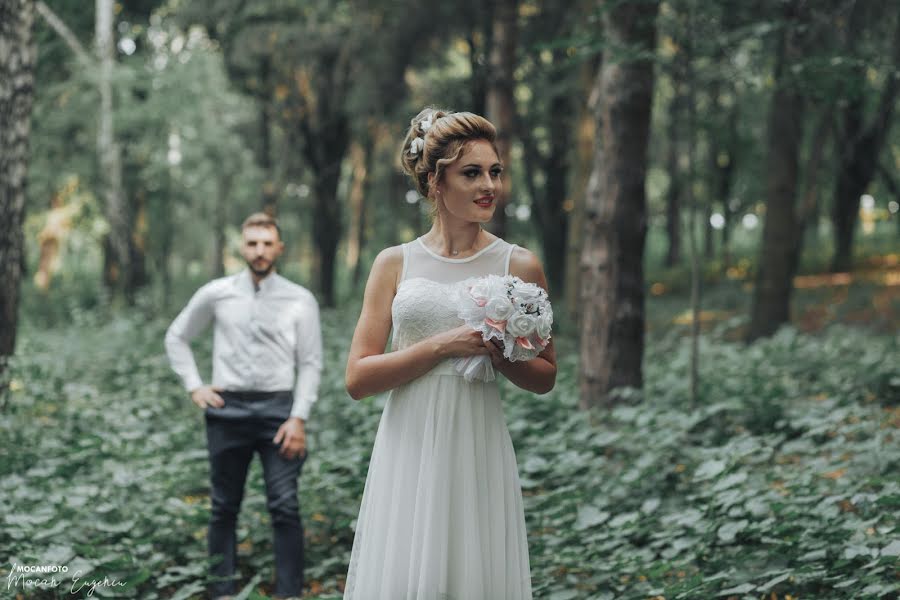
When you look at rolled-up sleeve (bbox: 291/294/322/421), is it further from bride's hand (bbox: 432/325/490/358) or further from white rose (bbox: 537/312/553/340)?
white rose (bbox: 537/312/553/340)

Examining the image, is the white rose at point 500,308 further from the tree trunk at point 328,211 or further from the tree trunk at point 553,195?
the tree trunk at point 328,211

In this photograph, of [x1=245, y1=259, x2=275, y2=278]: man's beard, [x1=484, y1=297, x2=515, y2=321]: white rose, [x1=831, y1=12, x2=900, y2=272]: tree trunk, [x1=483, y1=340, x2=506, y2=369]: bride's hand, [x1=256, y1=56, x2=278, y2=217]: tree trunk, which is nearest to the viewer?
[x1=484, y1=297, x2=515, y2=321]: white rose

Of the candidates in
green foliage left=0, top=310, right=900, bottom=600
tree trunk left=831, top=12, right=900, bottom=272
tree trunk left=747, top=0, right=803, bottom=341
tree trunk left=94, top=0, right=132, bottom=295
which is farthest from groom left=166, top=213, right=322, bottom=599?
tree trunk left=94, top=0, right=132, bottom=295

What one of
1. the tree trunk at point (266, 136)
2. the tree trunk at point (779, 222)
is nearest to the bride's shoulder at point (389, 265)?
the tree trunk at point (779, 222)

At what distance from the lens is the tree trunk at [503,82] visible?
13914mm

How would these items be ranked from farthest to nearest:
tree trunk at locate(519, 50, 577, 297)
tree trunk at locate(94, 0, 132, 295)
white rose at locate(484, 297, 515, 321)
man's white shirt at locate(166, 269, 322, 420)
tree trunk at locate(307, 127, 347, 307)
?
tree trunk at locate(307, 127, 347, 307) < tree trunk at locate(519, 50, 577, 297) < tree trunk at locate(94, 0, 132, 295) < man's white shirt at locate(166, 269, 322, 420) < white rose at locate(484, 297, 515, 321)

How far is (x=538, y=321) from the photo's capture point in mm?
3289

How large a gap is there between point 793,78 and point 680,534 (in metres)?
4.67

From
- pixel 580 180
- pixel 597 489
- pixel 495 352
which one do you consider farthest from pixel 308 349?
pixel 580 180

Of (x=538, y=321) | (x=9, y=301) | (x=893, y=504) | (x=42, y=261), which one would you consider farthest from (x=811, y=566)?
(x=42, y=261)

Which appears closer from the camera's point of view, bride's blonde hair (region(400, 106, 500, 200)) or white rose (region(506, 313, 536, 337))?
white rose (region(506, 313, 536, 337))

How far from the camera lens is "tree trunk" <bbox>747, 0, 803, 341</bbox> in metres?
14.0

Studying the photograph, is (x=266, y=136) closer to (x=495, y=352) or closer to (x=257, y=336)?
(x=257, y=336)

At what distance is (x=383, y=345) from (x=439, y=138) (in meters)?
0.81
